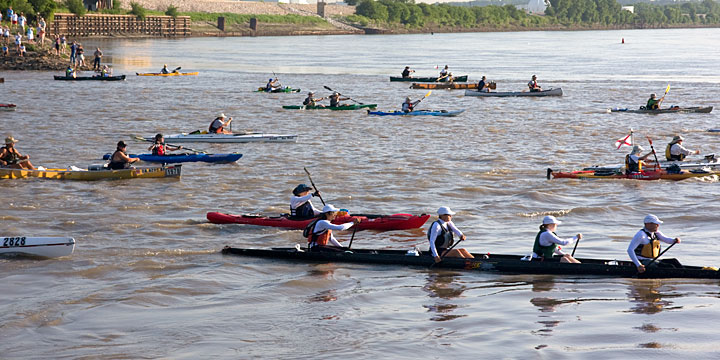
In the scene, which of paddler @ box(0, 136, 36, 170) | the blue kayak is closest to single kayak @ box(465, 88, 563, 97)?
the blue kayak

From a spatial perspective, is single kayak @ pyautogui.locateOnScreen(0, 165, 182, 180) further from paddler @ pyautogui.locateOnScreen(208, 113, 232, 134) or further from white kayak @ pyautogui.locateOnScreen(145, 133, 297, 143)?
paddler @ pyautogui.locateOnScreen(208, 113, 232, 134)

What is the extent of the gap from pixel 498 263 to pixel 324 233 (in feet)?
12.4

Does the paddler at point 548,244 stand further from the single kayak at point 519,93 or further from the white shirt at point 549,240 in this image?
the single kayak at point 519,93

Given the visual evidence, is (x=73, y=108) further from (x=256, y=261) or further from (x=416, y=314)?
(x=416, y=314)

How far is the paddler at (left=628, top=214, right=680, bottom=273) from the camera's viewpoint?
639 inches

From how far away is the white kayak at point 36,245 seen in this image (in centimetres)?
1820

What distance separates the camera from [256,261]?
18.6m

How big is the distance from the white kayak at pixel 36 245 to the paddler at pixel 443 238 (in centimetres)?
758

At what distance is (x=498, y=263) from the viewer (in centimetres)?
1700

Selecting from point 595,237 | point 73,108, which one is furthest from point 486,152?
point 73,108

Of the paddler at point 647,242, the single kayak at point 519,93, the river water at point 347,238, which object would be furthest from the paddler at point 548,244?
the single kayak at point 519,93

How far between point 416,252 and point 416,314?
313cm

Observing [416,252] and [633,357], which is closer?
[633,357]

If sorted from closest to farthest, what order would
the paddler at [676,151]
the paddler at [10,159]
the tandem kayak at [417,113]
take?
the paddler at [10,159], the paddler at [676,151], the tandem kayak at [417,113]
